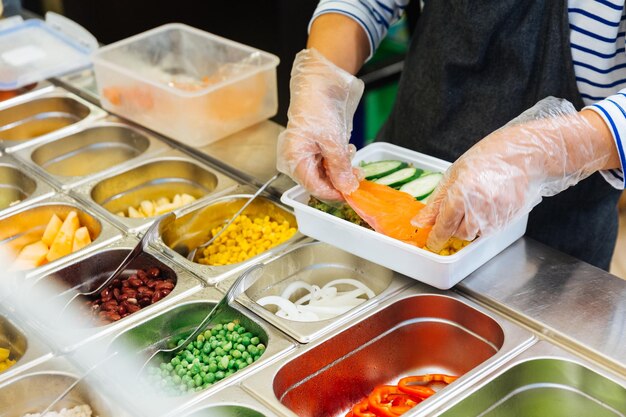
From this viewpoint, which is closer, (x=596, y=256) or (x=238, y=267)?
(x=238, y=267)

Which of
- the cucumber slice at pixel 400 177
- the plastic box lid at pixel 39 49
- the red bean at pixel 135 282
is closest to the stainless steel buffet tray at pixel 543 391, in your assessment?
the cucumber slice at pixel 400 177

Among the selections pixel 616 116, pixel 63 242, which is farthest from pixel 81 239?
pixel 616 116

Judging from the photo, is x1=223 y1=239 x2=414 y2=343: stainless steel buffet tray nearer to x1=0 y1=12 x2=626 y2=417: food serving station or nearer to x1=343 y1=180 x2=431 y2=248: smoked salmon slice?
x1=0 y1=12 x2=626 y2=417: food serving station

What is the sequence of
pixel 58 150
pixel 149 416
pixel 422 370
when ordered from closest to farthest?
pixel 149 416 < pixel 422 370 < pixel 58 150

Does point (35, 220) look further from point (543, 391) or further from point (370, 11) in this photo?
point (543, 391)

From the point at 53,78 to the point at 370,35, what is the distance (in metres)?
1.29

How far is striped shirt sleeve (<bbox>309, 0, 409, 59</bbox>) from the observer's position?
240 cm

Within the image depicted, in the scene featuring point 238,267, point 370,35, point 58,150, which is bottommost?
point 58,150

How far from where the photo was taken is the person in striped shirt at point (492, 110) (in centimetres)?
169

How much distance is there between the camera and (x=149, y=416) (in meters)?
1.52

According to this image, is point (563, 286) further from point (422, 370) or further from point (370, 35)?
point (370, 35)

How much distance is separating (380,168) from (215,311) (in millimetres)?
593

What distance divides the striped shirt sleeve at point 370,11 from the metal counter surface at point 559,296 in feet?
2.81

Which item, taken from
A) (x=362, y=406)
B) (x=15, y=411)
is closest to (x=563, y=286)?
(x=362, y=406)
